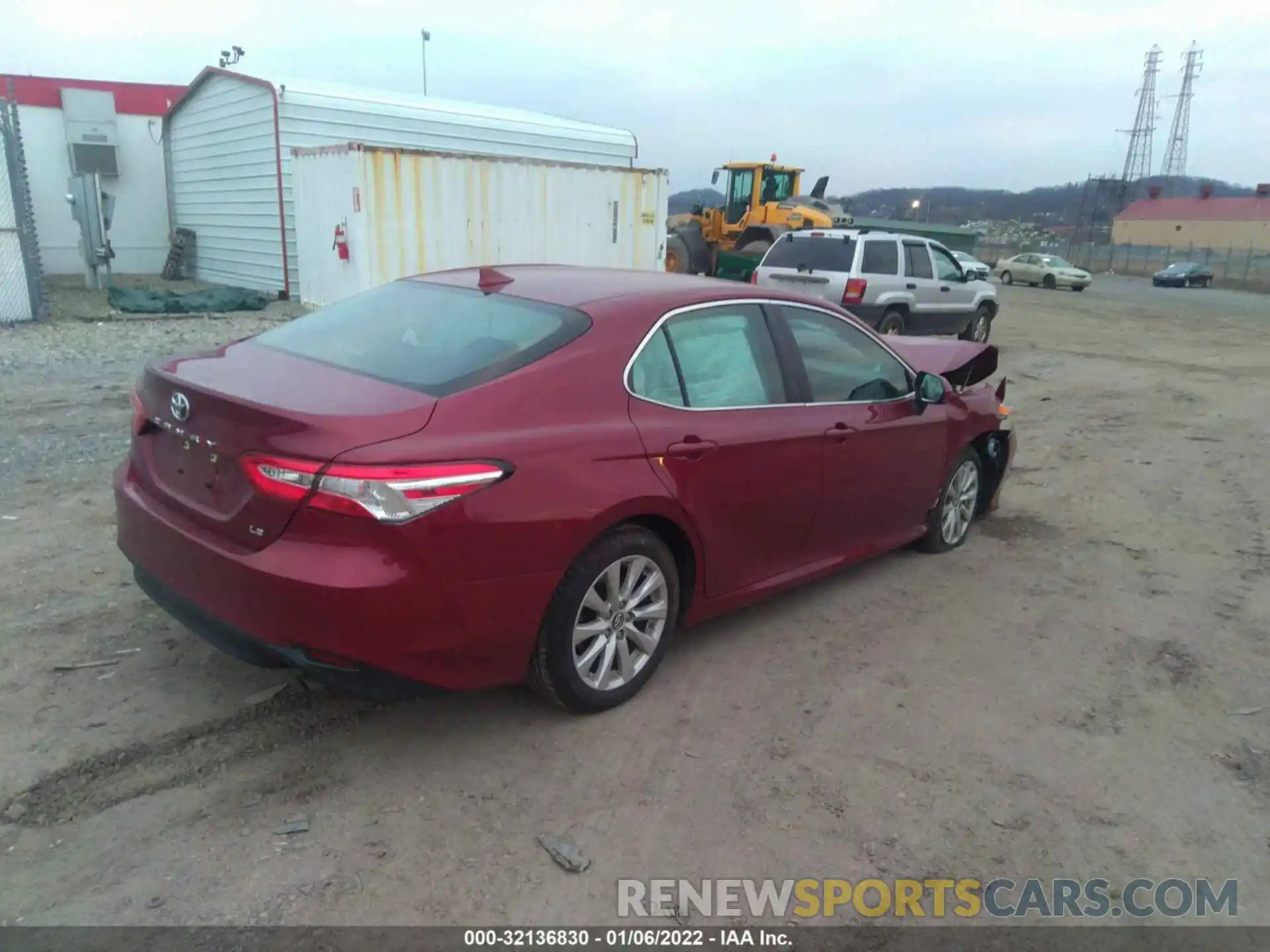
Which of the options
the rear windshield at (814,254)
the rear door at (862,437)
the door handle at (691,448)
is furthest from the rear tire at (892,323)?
the door handle at (691,448)

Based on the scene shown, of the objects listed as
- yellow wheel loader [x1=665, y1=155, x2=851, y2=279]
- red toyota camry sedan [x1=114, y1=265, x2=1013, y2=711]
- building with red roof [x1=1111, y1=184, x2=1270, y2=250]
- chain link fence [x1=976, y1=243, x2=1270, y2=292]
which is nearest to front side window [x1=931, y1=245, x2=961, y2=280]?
yellow wheel loader [x1=665, y1=155, x2=851, y2=279]

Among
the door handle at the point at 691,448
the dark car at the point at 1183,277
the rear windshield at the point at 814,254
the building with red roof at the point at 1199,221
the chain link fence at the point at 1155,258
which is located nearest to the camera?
the door handle at the point at 691,448

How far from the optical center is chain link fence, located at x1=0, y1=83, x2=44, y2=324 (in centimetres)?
1226

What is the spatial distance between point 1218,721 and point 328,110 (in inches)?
658

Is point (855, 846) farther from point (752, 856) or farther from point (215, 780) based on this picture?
point (215, 780)

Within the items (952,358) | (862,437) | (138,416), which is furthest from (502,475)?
(952,358)

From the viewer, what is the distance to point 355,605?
107 inches

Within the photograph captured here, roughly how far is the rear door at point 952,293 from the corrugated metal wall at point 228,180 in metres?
11.4

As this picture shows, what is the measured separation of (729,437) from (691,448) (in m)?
0.23

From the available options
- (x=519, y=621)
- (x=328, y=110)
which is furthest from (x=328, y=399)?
(x=328, y=110)

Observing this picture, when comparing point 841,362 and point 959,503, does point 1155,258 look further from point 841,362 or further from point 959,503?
point 841,362

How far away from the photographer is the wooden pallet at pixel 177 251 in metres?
20.8

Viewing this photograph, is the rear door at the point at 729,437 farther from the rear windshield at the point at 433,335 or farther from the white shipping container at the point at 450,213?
the white shipping container at the point at 450,213

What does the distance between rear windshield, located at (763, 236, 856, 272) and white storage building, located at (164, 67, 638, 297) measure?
16.4 feet
